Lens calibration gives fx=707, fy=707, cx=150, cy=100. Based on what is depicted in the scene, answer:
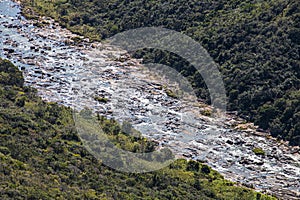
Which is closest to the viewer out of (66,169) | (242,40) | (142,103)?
(66,169)

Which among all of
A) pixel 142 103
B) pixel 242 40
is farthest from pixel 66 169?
→ pixel 242 40

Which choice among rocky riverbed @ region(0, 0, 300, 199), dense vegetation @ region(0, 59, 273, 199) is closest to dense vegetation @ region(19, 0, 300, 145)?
rocky riverbed @ region(0, 0, 300, 199)

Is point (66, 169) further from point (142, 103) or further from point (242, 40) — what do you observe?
point (242, 40)

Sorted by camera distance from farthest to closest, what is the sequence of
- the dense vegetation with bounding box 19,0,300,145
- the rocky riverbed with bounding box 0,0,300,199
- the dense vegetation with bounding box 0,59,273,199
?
the dense vegetation with bounding box 19,0,300,145
the rocky riverbed with bounding box 0,0,300,199
the dense vegetation with bounding box 0,59,273,199

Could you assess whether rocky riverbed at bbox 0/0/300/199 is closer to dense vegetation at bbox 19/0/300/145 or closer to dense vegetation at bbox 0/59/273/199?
dense vegetation at bbox 19/0/300/145

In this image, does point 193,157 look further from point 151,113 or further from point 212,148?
point 151,113
